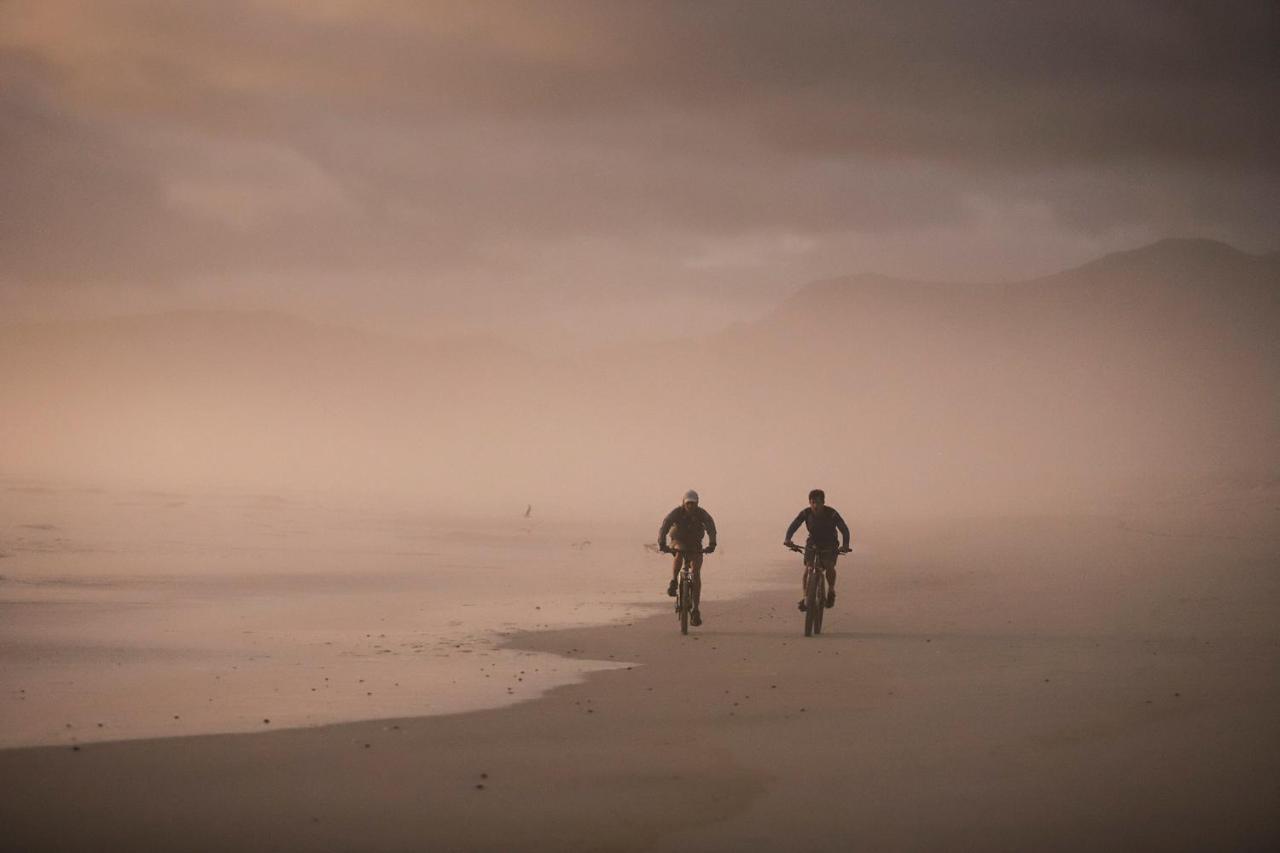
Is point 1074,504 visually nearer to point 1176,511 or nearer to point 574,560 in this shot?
point 1176,511

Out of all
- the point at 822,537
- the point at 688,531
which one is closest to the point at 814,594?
the point at 822,537

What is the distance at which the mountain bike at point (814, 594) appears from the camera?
59.6ft

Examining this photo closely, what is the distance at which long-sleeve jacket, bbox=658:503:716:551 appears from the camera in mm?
19562

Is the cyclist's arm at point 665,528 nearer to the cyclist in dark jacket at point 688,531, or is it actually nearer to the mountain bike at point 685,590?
the cyclist in dark jacket at point 688,531

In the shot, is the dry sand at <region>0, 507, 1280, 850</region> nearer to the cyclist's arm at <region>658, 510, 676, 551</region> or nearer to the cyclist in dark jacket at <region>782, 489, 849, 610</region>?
the cyclist in dark jacket at <region>782, 489, 849, 610</region>

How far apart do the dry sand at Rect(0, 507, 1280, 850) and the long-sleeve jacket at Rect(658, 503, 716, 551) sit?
10.5 ft

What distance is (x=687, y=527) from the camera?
19609 millimetres

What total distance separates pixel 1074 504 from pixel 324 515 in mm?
46483

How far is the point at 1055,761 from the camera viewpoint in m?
9.23

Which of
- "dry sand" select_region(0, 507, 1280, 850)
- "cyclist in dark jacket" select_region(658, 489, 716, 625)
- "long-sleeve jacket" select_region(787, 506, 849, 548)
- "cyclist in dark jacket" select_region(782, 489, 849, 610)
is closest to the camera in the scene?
"dry sand" select_region(0, 507, 1280, 850)

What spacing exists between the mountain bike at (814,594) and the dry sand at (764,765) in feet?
5.80

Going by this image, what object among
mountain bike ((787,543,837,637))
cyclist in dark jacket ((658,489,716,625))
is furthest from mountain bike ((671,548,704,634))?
mountain bike ((787,543,837,637))

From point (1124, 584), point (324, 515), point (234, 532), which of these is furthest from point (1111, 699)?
point (324, 515)

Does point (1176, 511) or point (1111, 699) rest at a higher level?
point (1176, 511)
